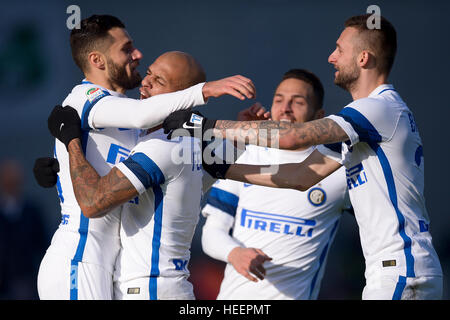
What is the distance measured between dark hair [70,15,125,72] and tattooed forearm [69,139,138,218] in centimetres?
88

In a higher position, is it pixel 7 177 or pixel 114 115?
pixel 114 115

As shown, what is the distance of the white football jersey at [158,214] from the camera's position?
4.26 metres

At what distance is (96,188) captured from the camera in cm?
410

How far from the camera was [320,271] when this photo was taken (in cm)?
600

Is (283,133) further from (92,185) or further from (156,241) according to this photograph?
(92,185)

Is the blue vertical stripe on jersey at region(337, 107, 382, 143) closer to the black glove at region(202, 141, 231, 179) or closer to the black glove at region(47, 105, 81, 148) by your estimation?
the black glove at region(202, 141, 231, 179)

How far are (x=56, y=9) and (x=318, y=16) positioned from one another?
4.52 m

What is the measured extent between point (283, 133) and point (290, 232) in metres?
1.84

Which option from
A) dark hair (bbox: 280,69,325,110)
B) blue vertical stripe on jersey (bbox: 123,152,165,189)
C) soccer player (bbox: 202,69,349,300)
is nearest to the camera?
blue vertical stripe on jersey (bbox: 123,152,165,189)

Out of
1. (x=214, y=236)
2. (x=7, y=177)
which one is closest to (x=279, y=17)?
(x=7, y=177)

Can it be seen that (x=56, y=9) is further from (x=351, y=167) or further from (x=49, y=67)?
(x=351, y=167)

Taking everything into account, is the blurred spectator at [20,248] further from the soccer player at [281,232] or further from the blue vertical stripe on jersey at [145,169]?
the blue vertical stripe on jersey at [145,169]

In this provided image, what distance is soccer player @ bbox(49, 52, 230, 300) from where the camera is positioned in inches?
162

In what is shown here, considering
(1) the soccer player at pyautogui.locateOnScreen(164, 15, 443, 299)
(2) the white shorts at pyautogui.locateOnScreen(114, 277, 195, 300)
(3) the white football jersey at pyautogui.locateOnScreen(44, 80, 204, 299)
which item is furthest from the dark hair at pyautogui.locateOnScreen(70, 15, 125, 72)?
(2) the white shorts at pyautogui.locateOnScreen(114, 277, 195, 300)
